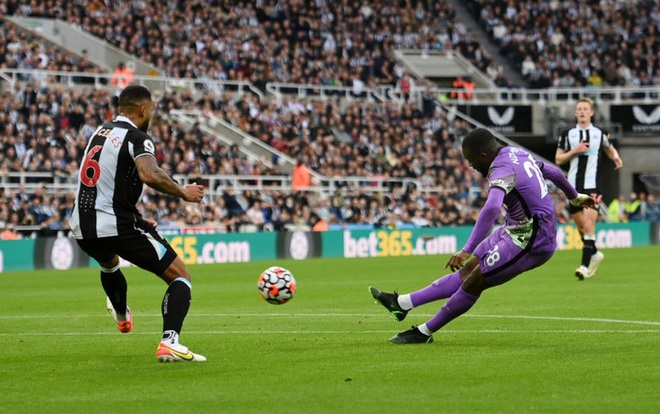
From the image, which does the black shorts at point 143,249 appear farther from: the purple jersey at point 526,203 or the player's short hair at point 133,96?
the purple jersey at point 526,203

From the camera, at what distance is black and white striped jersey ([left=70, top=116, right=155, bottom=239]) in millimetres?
10109

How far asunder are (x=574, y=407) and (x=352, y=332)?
5.39 meters

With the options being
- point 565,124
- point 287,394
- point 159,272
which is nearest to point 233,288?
point 159,272

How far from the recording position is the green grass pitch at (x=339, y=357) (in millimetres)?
7703

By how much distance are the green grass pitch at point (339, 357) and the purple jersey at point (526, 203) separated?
3.15 feet

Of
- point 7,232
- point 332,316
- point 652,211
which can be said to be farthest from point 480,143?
point 652,211

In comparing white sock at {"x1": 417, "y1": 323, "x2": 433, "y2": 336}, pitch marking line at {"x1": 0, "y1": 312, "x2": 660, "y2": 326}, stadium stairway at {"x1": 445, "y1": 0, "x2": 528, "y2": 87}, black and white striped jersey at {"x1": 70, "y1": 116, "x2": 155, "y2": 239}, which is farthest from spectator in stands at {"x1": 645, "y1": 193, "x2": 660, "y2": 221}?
black and white striped jersey at {"x1": 70, "y1": 116, "x2": 155, "y2": 239}

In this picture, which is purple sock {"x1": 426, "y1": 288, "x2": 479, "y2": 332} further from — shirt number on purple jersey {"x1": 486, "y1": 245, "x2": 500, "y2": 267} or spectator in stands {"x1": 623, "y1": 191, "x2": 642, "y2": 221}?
spectator in stands {"x1": 623, "y1": 191, "x2": 642, "y2": 221}

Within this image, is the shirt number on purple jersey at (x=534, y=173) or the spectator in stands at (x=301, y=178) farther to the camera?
the spectator in stands at (x=301, y=178)

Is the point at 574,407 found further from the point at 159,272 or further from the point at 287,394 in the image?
the point at 159,272

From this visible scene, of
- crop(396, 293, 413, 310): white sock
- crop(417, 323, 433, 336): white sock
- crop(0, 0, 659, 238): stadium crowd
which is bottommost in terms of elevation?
crop(417, 323, 433, 336): white sock

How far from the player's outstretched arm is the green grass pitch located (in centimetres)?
136

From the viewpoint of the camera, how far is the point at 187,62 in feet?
139

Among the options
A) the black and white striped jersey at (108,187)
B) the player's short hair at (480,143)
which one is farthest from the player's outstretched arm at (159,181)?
the player's short hair at (480,143)
